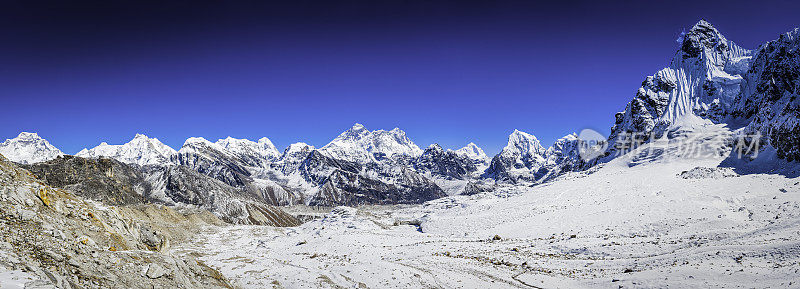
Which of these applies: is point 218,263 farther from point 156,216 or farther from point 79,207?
point 156,216

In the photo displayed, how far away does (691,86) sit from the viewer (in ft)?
397

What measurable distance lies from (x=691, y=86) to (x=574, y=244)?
435 ft

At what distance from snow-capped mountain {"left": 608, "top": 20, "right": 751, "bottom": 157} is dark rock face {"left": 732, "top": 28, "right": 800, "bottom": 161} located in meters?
14.4

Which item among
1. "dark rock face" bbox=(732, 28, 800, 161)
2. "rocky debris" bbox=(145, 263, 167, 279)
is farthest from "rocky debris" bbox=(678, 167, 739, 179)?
"rocky debris" bbox=(145, 263, 167, 279)

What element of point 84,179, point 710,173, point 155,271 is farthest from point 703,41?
point 84,179

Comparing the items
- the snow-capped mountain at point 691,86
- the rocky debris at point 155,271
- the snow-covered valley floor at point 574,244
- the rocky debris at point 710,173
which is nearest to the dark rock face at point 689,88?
the snow-capped mountain at point 691,86

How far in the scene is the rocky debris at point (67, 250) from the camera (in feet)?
37.2

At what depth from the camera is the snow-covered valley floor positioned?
20156 mm

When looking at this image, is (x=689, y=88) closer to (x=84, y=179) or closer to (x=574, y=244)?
(x=574, y=244)

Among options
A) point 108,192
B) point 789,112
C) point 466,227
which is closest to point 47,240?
point 466,227

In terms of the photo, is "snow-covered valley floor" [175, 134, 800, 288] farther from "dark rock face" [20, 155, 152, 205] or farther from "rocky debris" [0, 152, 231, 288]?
"dark rock face" [20, 155, 152, 205]

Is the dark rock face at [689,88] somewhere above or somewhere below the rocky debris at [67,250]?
above

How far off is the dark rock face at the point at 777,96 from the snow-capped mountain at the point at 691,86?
14.4 m

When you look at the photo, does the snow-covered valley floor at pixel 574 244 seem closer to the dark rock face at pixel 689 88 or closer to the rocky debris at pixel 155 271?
the rocky debris at pixel 155 271
